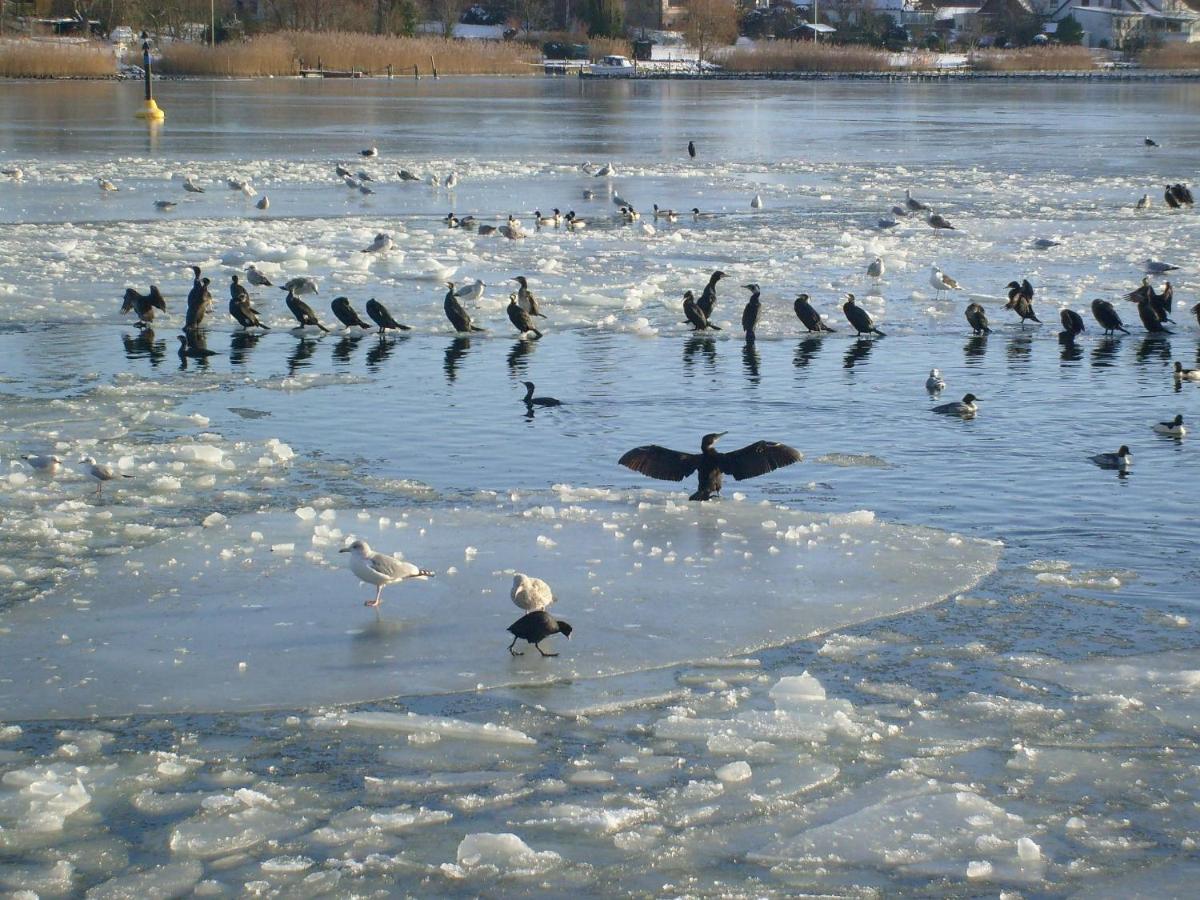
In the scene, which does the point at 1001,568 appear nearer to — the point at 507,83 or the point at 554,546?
the point at 554,546

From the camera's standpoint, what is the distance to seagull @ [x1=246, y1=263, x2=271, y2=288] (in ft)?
56.7

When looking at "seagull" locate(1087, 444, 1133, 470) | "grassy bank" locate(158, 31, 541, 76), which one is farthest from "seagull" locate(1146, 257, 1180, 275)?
"grassy bank" locate(158, 31, 541, 76)

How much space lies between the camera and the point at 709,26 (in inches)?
4572

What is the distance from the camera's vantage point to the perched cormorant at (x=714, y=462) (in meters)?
9.57

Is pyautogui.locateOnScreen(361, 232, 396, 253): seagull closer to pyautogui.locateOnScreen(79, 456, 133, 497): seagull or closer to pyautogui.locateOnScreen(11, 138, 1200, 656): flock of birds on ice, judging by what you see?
pyautogui.locateOnScreen(11, 138, 1200, 656): flock of birds on ice

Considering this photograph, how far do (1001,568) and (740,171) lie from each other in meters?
25.8

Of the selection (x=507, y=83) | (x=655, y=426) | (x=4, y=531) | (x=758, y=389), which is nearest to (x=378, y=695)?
(x=4, y=531)

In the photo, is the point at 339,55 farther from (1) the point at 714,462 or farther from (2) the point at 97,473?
(1) the point at 714,462

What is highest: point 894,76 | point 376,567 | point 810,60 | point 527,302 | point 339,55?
point 810,60

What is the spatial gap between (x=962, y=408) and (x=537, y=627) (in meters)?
5.89

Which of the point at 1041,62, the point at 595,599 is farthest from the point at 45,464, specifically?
the point at 1041,62

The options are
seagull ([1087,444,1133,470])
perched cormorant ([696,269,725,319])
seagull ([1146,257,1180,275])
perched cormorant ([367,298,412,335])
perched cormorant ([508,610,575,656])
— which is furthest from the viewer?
seagull ([1146,257,1180,275])

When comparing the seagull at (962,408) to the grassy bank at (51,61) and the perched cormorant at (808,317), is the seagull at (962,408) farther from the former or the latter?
the grassy bank at (51,61)

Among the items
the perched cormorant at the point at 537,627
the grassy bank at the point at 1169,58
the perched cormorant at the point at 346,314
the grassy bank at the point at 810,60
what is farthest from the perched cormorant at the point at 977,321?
the grassy bank at the point at 1169,58
